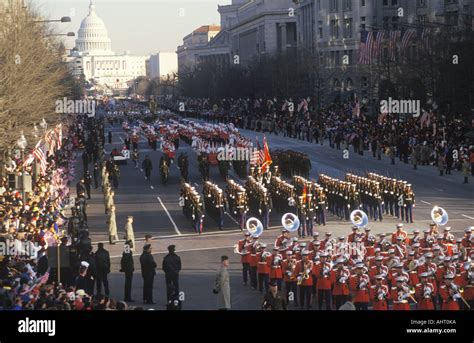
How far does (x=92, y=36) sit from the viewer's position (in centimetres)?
17625

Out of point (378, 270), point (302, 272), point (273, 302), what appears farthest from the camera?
point (302, 272)

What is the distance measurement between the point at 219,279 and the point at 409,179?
2816 centimetres

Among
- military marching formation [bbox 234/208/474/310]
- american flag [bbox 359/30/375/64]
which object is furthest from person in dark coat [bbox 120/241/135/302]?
american flag [bbox 359/30/375/64]

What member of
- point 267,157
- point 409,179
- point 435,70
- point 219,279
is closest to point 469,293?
point 219,279

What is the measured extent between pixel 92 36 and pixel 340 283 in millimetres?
160420

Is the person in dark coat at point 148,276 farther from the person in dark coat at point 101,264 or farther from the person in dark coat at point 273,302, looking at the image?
the person in dark coat at point 273,302

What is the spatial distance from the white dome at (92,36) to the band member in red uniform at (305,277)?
157532 millimetres

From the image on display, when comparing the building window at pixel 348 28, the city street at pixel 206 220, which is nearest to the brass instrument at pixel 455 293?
the city street at pixel 206 220

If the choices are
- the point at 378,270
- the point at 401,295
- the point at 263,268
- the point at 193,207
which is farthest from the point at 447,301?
the point at 193,207

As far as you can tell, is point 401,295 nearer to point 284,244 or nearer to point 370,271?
point 370,271

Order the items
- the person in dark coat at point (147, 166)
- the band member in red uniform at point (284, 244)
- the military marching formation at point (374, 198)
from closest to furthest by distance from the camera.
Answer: the band member in red uniform at point (284, 244) < the military marching formation at point (374, 198) < the person in dark coat at point (147, 166)

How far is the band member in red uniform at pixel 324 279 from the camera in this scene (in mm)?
19828

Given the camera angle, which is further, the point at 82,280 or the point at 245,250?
the point at 245,250

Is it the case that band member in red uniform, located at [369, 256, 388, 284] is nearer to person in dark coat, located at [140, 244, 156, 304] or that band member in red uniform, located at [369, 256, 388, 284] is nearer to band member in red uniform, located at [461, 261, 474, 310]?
band member in red uniform, located at [461, 261, 474, 310]
